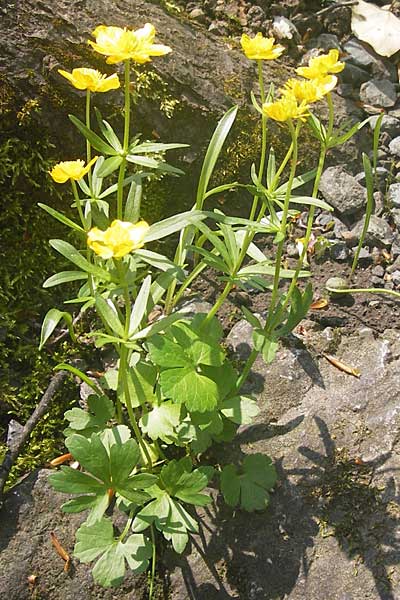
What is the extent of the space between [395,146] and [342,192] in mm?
401

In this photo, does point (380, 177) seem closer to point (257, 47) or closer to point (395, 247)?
point (395, 247)

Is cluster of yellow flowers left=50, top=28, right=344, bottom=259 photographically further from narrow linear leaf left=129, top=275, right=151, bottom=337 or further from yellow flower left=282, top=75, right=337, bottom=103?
narrow linear leaf left=129, top=275, right=151, bottom=337

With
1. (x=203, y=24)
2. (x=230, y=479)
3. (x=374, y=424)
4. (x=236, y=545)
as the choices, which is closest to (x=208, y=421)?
(x=230, y=479)

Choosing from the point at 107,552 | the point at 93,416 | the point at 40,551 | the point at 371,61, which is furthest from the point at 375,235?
the point at 40,551

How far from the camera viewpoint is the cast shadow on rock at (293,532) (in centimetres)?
181

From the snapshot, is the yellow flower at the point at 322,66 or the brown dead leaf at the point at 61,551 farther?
the brown dead leaf at the point at 61,551

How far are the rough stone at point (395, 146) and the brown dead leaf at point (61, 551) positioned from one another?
206 centimetres

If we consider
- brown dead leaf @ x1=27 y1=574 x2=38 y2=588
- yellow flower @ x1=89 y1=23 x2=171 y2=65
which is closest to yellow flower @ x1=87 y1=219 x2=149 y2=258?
yellow flower @ x1=89 y1=23 x2=171 y2=65

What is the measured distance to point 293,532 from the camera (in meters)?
1.88

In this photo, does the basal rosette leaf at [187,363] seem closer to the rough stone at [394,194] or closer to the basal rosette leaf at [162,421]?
the basal rosette leaf at [162,421]

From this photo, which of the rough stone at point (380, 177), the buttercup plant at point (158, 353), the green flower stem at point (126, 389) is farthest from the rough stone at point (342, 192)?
the green flower stem at point (126, 389)

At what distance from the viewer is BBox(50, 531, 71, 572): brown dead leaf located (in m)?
1.86

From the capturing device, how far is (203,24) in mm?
2914

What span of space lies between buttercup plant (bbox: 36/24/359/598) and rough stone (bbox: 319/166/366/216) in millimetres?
751
